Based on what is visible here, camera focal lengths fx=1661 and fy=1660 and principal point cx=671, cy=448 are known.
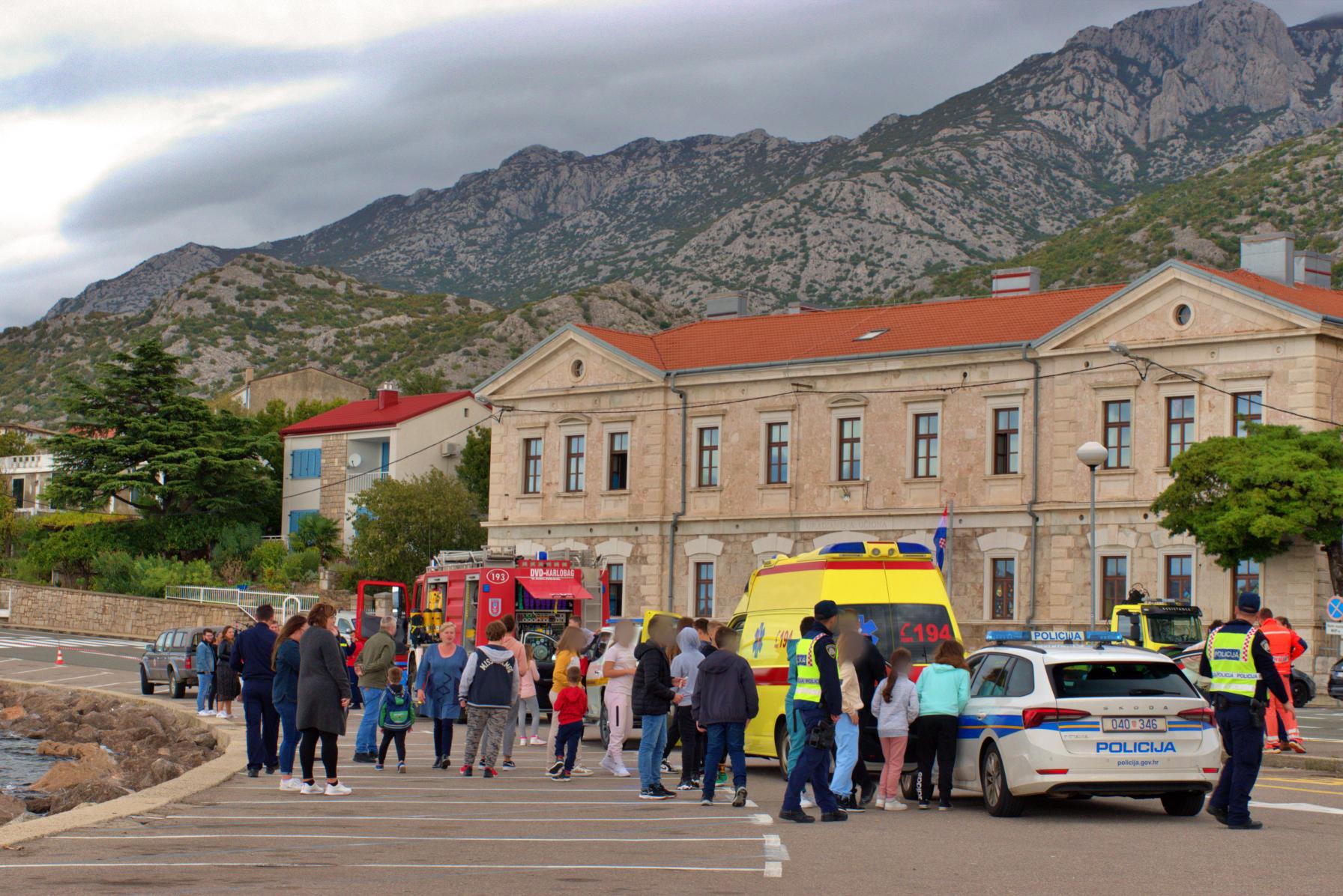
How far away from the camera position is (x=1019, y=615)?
143 feet

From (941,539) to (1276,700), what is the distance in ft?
69.3

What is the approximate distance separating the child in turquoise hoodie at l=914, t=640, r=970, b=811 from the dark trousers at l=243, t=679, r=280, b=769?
6944 mm

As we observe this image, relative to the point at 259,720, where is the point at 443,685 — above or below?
above

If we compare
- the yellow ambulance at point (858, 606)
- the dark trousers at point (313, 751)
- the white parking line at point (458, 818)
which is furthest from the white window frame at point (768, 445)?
the white parking line at point (458, 818)

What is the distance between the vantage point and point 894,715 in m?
15.5

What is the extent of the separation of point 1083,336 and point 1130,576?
628 centimetres

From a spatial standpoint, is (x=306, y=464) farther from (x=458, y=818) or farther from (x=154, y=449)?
(x=458, y=818)

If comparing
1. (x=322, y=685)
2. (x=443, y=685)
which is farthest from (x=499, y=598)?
(x=322, y=685)

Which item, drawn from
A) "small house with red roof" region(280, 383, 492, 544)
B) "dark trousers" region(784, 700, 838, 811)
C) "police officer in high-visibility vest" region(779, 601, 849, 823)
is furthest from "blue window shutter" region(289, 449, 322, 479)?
"dark trousers" region(784, 700, 838, 811)

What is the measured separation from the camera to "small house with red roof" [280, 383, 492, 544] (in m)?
67.1

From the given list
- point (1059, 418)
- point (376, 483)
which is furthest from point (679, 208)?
point (1059, 418)

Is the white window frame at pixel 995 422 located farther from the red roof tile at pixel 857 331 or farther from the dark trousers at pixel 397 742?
the dark trousers at pixel 397 742

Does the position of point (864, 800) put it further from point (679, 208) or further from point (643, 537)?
point (679, 208)

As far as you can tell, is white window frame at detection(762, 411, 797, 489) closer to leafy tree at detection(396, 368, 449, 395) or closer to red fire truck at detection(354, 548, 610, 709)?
red fire truck at detection(354, 548, 610, 709)
